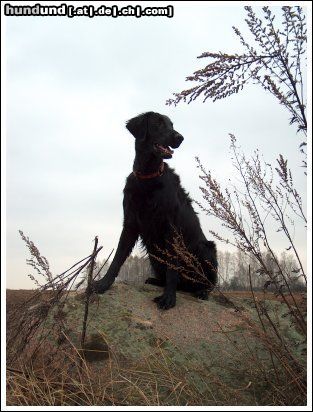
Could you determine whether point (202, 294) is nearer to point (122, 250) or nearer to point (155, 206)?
point (122, 250)

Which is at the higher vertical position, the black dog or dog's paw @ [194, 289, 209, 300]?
the black dog

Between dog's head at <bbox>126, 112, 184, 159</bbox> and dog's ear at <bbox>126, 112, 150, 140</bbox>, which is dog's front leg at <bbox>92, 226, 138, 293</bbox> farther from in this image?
dog's ear at <bbox>126, 112, 150, 140</bbox>

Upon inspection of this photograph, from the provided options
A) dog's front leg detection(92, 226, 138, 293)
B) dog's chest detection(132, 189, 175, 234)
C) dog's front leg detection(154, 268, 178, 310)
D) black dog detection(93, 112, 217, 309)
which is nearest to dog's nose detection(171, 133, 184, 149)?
black dog detection(93, 112, 217, 309)

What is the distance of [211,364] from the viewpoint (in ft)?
10.4

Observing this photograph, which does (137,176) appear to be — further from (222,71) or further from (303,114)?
(303,114)

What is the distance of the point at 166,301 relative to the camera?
12.4 ft

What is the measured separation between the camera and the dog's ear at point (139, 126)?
440cm

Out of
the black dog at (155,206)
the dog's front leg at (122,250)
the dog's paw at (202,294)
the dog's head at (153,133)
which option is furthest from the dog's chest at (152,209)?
the dog's paw at (202,294)

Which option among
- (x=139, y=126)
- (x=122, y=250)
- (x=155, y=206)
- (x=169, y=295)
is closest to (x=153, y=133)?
(x=139, y=126)

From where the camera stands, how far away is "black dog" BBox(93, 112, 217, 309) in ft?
13.2

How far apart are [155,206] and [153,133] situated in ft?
2.69

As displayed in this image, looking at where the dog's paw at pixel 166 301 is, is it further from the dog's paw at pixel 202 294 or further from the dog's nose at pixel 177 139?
the dog's nose at pixel 177 139

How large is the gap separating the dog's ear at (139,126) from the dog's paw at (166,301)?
1.61 metres

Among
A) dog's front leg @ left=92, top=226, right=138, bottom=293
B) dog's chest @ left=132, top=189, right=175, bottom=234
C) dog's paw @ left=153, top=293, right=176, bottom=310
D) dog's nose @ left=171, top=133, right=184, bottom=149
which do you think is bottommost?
dog's paw @ left=153, top=293, right=176, bottom=310
